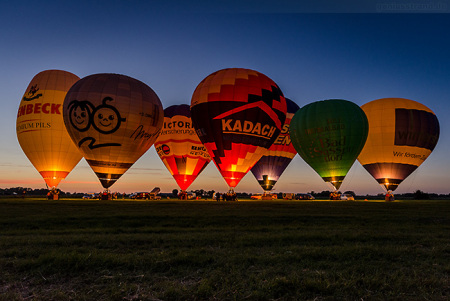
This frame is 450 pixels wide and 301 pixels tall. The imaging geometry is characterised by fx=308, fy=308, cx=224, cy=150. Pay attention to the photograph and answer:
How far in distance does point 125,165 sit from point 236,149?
38.3ft

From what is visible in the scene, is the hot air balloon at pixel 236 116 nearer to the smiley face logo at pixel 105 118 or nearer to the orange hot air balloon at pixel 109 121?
the orange hot air balloon at pixel 109 121

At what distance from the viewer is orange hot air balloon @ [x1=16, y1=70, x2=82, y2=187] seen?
118 ft

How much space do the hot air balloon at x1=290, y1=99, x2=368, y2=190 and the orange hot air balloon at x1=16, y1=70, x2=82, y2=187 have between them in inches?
1123

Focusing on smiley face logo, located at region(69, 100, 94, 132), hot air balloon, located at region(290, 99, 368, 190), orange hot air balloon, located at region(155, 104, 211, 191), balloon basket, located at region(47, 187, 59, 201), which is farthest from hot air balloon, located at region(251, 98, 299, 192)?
balloon basket, located at region(47, 187, 59, 201)

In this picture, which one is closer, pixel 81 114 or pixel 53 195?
pixel 81 114

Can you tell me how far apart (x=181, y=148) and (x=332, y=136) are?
2003 cm

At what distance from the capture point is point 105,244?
7445mm

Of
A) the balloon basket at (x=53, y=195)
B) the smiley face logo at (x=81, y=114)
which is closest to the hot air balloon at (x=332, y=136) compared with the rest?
the smiley face logo at (x=81, y=114)

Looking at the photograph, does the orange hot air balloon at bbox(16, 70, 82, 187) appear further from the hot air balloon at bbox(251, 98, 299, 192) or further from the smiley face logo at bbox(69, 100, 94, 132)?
the hot air balloon at bbox(251, 98, 299, 192)

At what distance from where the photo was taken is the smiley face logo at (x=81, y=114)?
29.4 meters

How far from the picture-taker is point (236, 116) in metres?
29.3

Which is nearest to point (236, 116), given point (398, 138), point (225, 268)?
point (225, 268)

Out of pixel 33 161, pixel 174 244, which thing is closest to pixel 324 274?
pixel 174 244

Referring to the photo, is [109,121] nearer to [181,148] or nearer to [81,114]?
[81,114]
